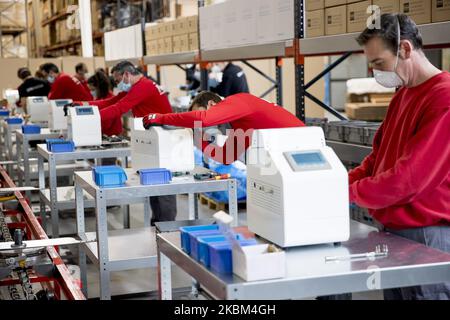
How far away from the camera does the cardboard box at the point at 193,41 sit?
7.44 m

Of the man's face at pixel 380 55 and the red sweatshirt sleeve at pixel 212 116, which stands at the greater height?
the man's face at pixel 380 55

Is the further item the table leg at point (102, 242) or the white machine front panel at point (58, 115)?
the white machine front panel at point (58, 115)

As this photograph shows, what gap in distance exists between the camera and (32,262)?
375 centimetres

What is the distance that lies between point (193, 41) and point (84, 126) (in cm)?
230

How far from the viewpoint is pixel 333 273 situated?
2074mm

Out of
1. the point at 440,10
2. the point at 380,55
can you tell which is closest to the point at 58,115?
the point at 440,10

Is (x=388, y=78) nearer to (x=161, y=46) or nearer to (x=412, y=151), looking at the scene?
(x=412, y=151)

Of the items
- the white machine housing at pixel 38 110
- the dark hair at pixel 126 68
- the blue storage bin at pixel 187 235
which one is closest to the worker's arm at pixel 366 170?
the blue storage bin at pixel 187 235

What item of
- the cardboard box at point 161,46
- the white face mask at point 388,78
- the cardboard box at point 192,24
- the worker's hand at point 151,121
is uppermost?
the cardboard box at point 192,24

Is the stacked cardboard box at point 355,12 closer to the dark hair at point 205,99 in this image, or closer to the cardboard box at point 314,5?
the cardboard box at point 314,5

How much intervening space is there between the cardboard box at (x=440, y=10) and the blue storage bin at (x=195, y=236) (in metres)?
2.00

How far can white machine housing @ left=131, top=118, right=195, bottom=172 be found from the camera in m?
4.09

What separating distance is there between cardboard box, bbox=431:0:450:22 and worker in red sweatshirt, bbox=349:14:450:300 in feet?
4.24
